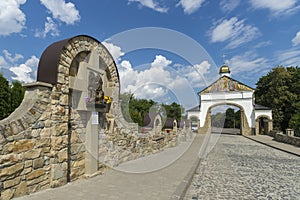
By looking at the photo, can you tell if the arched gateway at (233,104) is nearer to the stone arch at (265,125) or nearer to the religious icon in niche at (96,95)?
the stone arch at (265,125)

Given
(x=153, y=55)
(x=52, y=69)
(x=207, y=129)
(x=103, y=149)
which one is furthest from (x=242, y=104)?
(x=52, y=69)

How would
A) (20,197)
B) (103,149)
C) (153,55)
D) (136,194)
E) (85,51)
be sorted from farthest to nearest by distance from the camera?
1. (153,55)
2. (103,149)
3. (85,51)
4. (136,194)
5. (20,197)

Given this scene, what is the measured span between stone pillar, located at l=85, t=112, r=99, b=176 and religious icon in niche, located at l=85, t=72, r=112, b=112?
0.26 metres

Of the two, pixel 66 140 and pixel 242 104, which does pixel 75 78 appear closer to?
pixel 66 140

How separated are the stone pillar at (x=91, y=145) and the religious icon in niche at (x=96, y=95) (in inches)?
10.2

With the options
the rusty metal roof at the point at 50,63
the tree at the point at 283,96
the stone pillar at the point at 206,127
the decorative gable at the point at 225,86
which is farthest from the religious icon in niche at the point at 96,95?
the tree at the point at 283,96

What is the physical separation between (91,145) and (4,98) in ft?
17.9

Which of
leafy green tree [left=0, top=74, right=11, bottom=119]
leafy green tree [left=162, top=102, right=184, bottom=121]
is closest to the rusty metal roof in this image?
leafy green tree [left=0, top=74, right=11, bottom=119]

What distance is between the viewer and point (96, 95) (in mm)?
5230

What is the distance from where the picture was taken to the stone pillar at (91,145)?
491 cm

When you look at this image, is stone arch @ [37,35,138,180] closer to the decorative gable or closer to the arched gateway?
the arched gateway

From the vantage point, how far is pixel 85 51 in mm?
4980

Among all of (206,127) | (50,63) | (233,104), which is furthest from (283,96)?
(50,63)

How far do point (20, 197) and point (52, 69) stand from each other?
2312 millimetres
